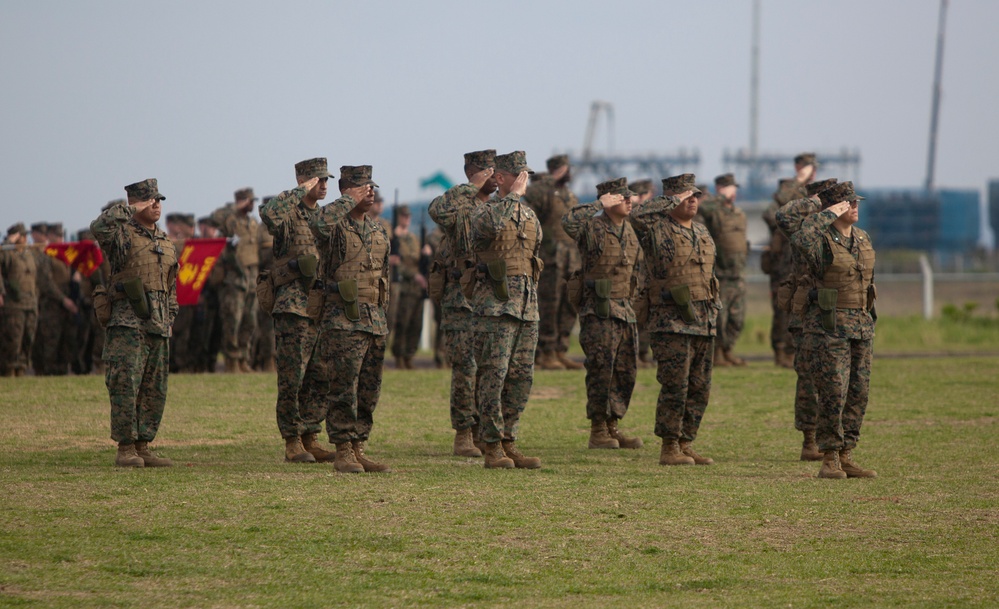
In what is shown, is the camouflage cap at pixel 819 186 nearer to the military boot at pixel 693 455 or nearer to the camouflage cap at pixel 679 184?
the camouflage cap at pixel 679 184

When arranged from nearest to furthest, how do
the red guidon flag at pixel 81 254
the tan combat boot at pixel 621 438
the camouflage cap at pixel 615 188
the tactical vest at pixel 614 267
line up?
the camouflage cap at pixel 615 188, the tactical vest at pixel 614 267, the tan combat boot at pixel 621 438, the red guidon flag at pixel 81 254

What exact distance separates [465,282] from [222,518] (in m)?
3.10

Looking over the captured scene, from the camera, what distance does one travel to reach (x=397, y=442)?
1227 centimetres

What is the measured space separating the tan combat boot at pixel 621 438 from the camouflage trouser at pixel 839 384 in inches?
86.7

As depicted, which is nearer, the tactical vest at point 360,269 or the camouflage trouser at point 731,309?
the tactical vest at point 360,269

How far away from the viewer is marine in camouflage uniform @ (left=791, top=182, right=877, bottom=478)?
1003 centimetres

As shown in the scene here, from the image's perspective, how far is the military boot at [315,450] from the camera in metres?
10.9


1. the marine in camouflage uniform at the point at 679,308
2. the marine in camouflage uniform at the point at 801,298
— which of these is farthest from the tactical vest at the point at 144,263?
the marine in camouflage uniform at the point at 801,298

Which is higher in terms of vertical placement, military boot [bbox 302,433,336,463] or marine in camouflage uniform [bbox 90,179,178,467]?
marine in camouflage uniform [bbox 90,179,178,467]

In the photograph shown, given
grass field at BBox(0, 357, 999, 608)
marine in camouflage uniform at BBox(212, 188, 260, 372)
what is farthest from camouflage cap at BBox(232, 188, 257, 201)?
grass field at BBox(0, 357, 999, 608)

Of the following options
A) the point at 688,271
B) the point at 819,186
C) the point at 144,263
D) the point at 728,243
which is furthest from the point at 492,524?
the point at 728,243

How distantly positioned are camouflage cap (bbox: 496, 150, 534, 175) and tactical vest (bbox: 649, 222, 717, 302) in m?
1.31

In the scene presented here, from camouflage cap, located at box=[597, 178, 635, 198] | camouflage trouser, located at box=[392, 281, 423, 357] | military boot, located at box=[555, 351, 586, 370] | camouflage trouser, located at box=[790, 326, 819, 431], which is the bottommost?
military boot, located at box=[555, 351, 586, 370]

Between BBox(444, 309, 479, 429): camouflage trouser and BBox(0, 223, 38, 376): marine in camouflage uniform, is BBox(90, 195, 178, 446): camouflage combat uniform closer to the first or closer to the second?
BBox(444, 309, 479, 429): camouflage trouser
